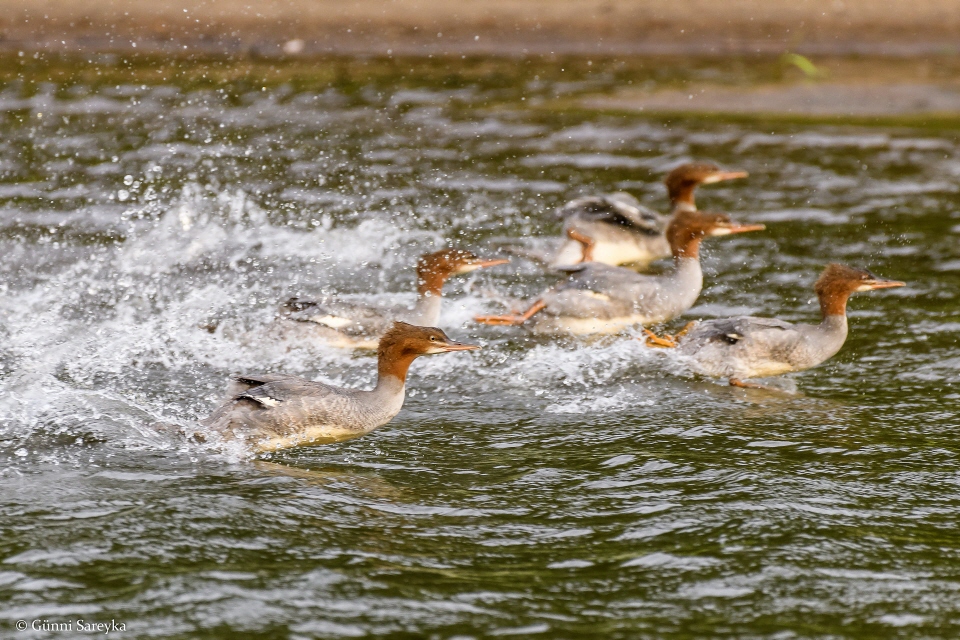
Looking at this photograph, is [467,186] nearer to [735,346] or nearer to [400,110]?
[400,110]

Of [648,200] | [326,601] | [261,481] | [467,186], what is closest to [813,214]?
[648,200]

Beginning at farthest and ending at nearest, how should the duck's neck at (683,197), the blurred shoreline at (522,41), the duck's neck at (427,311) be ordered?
1. the blurred shoreline at (522,41)
2. the duck's neck at (683,197)
3. the duck's neck at (427,311)

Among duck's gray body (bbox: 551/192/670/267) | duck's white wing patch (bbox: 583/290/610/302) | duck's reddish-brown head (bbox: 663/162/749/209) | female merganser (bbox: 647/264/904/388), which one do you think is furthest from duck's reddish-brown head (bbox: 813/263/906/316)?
duck's reddish-brown head (bbox: 663/162/749/209)

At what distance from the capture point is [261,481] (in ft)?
20.7

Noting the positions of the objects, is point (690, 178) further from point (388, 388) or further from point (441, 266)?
point (388, 388)

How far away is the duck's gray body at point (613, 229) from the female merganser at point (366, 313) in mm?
1651

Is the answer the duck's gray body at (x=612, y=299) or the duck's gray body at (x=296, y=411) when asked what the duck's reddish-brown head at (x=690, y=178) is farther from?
the duck's gray body at (x=296, y=411)

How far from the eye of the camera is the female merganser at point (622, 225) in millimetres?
10609

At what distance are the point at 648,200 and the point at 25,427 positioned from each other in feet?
23.9

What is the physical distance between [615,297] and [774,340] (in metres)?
1.42

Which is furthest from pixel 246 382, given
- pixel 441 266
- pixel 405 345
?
pixel 441 266

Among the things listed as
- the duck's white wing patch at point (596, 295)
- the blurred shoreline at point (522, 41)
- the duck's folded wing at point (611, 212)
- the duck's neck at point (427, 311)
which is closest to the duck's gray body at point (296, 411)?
the duck's neck at point (427, 311)

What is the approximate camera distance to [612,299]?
362 inches

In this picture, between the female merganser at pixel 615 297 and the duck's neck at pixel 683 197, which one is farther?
the duck's neck at pixel 683 197
